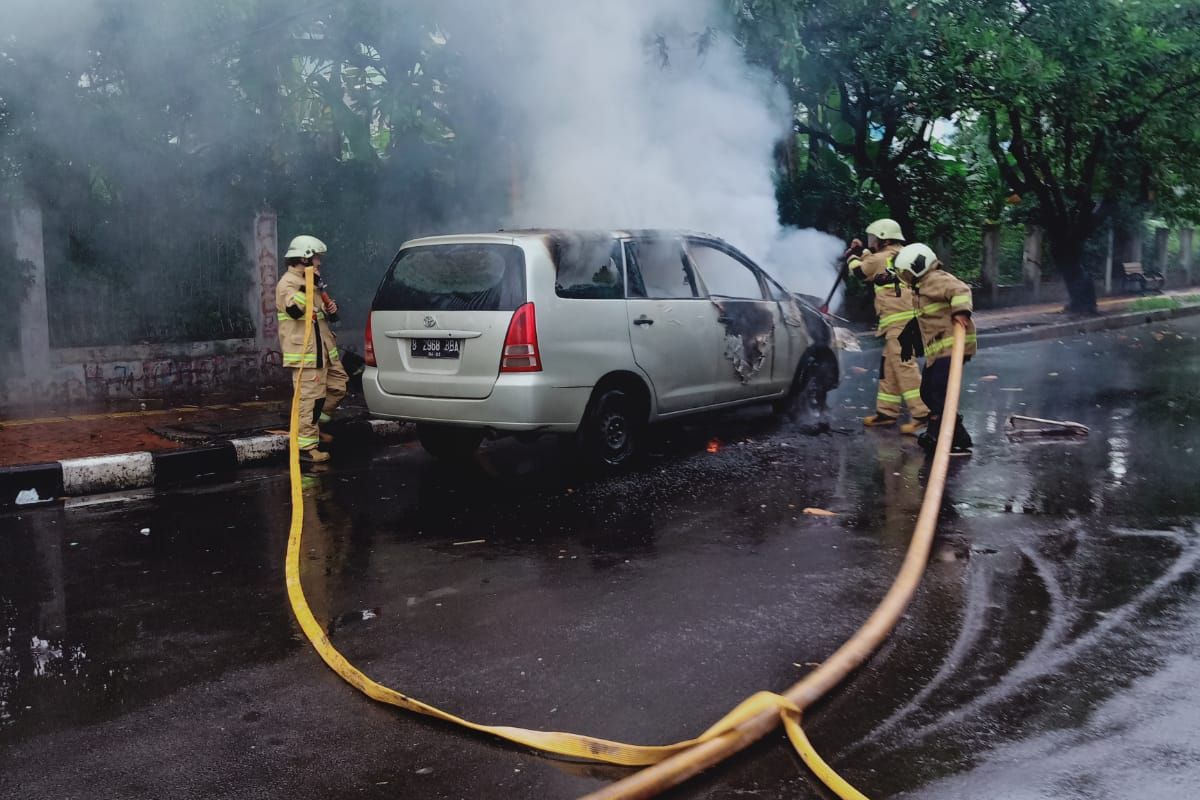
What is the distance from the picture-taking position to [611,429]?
7336 millimetres

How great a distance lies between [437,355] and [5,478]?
2855 mm

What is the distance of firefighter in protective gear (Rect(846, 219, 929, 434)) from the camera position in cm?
854

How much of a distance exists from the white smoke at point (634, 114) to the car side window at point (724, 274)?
3.91 feet

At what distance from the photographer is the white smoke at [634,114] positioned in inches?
374

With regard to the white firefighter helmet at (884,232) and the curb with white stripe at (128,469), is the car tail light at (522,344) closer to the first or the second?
the curb with white stripe at (128,469)

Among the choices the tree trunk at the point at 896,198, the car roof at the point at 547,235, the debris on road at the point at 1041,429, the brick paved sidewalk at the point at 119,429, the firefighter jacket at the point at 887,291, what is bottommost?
the debris on road at the point at 1041,429

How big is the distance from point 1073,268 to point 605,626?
57.3 ft

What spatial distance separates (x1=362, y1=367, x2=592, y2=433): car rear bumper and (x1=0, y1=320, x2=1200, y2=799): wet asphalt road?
0.44m

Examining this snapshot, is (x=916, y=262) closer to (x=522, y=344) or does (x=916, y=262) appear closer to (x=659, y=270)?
(x=659, y=270)

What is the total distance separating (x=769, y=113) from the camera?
37.1 ft

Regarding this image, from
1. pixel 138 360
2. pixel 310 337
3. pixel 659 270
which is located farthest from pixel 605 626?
pixel 138 360

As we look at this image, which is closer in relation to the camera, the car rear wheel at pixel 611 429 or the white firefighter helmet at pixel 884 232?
the car rear wheel at pixel 611 429

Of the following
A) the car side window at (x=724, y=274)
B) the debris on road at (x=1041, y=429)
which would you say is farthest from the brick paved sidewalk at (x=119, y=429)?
the debris on road at (x=1041, y=429)

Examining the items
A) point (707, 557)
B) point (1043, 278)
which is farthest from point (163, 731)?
point (1043, 278)
